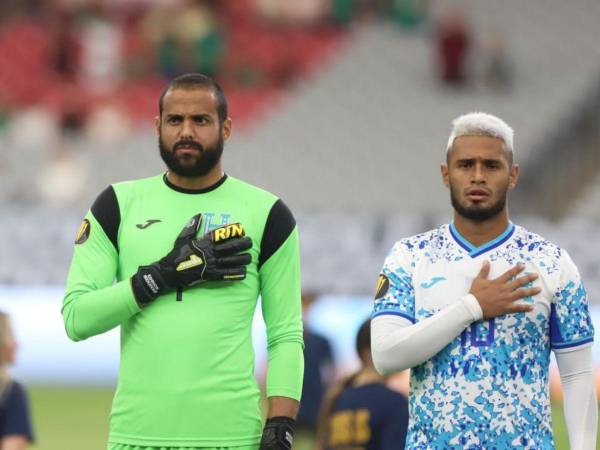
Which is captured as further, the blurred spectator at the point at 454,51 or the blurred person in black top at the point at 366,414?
the blurred spectator at the point at 454,51

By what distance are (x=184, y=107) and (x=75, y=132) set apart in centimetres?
1796

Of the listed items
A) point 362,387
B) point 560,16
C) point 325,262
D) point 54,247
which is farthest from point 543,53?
point 362,387

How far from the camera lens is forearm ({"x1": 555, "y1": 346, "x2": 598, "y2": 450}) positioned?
411 centimetres

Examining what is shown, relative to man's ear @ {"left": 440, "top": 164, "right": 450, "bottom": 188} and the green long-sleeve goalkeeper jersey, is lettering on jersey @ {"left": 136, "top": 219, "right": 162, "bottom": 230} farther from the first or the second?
man's ear @ {"left": 440, "top": 164, "right": 450, "bottom": 188}

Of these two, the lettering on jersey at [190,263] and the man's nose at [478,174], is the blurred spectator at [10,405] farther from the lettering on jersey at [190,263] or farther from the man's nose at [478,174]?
the man's nose at [478,174]

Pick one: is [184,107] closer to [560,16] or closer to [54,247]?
[54,247]

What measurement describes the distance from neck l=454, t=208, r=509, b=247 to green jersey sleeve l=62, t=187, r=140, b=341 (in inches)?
39.4

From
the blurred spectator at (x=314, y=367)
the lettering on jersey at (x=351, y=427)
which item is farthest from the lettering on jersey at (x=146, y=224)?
the blurred spectator at (x=314, y=367)

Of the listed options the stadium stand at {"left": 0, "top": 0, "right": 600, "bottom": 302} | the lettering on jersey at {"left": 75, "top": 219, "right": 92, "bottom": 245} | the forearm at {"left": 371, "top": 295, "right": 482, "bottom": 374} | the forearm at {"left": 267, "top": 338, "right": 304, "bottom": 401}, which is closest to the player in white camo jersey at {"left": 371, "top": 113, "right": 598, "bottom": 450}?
the forearm at {"left": 371, "top": 295, "right": 482, "bottom": 374}

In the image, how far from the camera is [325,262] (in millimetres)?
17828

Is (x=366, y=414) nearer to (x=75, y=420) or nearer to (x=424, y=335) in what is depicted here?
(x=424, y=335)

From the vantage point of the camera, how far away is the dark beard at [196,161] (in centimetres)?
437

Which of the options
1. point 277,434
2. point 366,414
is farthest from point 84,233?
point 366,414

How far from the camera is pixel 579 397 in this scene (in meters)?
4.14
